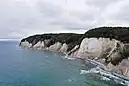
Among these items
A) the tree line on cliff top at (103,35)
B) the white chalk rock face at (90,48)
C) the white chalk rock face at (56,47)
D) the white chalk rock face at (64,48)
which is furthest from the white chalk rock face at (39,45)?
the white chalk rock face at (90,48)

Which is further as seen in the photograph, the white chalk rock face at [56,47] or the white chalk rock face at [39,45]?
the white chalk rock face at [39,45]

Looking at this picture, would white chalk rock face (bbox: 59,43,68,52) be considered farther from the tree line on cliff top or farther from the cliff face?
the tree line on cliff top

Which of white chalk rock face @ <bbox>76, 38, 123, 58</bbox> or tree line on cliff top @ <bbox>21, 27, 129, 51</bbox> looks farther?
white chalk rock face @ <bbox>76, 38, 123, 58</bbox>

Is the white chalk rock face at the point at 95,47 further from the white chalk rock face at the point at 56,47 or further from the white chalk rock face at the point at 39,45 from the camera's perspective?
the white chalk rock face at the point at 39,45

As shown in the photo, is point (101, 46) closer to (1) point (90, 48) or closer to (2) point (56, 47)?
(1) point (90, 48)

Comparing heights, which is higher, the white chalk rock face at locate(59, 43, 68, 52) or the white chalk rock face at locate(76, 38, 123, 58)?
the white chalk rock face at locate(76, 38, 123, 58)

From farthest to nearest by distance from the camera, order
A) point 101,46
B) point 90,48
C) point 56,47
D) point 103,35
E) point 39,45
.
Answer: point 39,45, point 56,47, point 90,48, point 103,35, point 101,46

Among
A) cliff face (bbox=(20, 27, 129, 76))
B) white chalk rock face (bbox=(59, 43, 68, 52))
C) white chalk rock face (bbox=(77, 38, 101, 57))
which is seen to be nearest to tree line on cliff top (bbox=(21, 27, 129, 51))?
cliff face (bbox=(20, 27, 129, 76))

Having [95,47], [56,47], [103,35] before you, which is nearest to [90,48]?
[95,47]
